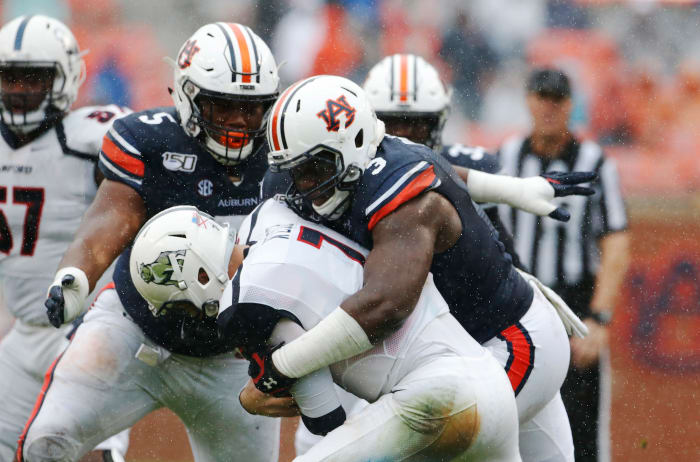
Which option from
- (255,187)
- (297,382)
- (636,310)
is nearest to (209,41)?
(255,187)

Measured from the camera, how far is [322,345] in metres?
2.64

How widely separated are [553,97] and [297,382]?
250cm

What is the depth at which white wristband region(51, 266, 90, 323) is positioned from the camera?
3.26 meters

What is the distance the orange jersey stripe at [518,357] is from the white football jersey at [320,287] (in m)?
0.31

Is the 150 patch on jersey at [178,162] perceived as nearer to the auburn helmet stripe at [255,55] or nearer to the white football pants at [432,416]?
the auburn helmet stripe at [255,55]

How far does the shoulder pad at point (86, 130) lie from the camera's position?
4348 mm

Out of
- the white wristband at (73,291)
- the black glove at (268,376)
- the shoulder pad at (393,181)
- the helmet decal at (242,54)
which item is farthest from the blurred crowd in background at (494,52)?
the black glove at (268,376)

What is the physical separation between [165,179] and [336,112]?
932 millimetres

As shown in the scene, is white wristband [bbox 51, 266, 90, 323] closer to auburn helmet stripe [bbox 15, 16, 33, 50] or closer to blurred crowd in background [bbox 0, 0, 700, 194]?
auburn helmet stripe [bbox 15, 16, 33, 50]

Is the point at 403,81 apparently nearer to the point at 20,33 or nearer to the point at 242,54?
the point at 242,54

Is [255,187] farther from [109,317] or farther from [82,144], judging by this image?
[82,144]

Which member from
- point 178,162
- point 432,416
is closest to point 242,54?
point 178,162

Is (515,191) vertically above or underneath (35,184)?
above

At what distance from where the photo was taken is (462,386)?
2736 mm
